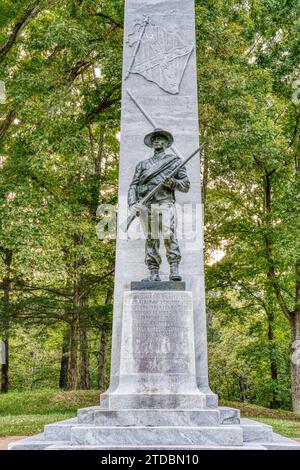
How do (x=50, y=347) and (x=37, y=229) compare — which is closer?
(x=37, y=229)

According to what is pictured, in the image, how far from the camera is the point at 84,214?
17109 millimetres

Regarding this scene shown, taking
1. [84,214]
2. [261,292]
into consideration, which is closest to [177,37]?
[84,214]

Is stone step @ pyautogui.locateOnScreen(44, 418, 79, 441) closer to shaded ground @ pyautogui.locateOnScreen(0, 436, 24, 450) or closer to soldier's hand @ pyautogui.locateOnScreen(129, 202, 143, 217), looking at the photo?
shaded ground @ pyautogui.locateOnScreen(0, 436, 24, 450)

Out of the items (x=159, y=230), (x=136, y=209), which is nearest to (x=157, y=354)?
(x=159, y=230)

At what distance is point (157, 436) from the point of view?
694cm

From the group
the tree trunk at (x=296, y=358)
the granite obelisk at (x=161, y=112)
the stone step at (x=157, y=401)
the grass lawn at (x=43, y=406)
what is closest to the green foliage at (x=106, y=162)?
the tree trunk at (x=296, y=358)

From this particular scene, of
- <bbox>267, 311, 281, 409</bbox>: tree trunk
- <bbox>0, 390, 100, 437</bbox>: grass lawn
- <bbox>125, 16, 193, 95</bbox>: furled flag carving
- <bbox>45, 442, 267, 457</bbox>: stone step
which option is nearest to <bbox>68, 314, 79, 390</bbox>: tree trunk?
<bbox>0, 390, 100, 437</bbox>: grass lawn

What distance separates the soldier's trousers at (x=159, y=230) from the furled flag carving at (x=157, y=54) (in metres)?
4.71

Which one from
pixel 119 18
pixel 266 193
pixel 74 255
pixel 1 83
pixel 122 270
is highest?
pixel 119 18

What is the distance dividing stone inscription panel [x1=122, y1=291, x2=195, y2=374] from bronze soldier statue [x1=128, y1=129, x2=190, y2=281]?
0.63 meters

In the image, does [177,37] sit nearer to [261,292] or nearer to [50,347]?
[261,292]

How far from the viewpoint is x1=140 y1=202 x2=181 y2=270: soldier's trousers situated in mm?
8938

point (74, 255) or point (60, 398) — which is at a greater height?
point (74, 255)

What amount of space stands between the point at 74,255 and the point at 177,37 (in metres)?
7.00
